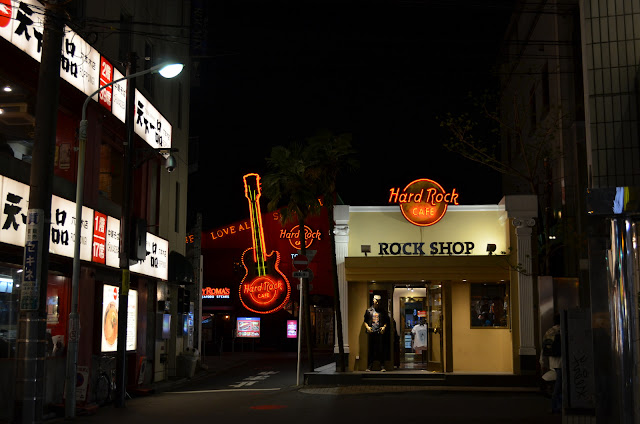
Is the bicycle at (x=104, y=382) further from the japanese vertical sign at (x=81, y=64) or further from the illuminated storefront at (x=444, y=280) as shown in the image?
the illuminated storefront at (x=444, y=280)

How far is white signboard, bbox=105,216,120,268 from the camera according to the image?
1888 centimetres

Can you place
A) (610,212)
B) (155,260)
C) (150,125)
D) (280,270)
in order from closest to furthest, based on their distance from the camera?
(610,212), (150,125), (155,260), (280,270)

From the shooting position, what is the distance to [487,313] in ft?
80.7

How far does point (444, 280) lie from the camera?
24203mm

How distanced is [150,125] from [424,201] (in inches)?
371

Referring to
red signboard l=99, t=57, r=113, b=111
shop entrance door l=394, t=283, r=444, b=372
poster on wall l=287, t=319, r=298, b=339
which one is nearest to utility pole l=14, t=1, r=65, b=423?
red signboard l=99, t=57, r=113, b=111

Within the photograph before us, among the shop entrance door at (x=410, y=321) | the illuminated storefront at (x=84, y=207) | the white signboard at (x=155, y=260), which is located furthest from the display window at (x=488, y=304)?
the illuminated storefront at (x=84, y=207)

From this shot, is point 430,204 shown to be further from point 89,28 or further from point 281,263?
point 281,263

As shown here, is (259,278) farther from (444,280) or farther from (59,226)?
(59,226)

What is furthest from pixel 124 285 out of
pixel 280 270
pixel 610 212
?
pixel 280 270

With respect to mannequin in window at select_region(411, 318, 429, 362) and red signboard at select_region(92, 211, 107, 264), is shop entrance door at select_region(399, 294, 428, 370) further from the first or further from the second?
red signboard at select_region(92, 211, 107, 264)

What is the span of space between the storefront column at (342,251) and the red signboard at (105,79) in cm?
953

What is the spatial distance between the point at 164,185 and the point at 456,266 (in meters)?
10.5

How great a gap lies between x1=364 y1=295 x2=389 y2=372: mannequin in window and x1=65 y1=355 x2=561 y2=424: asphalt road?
7.91 feet
